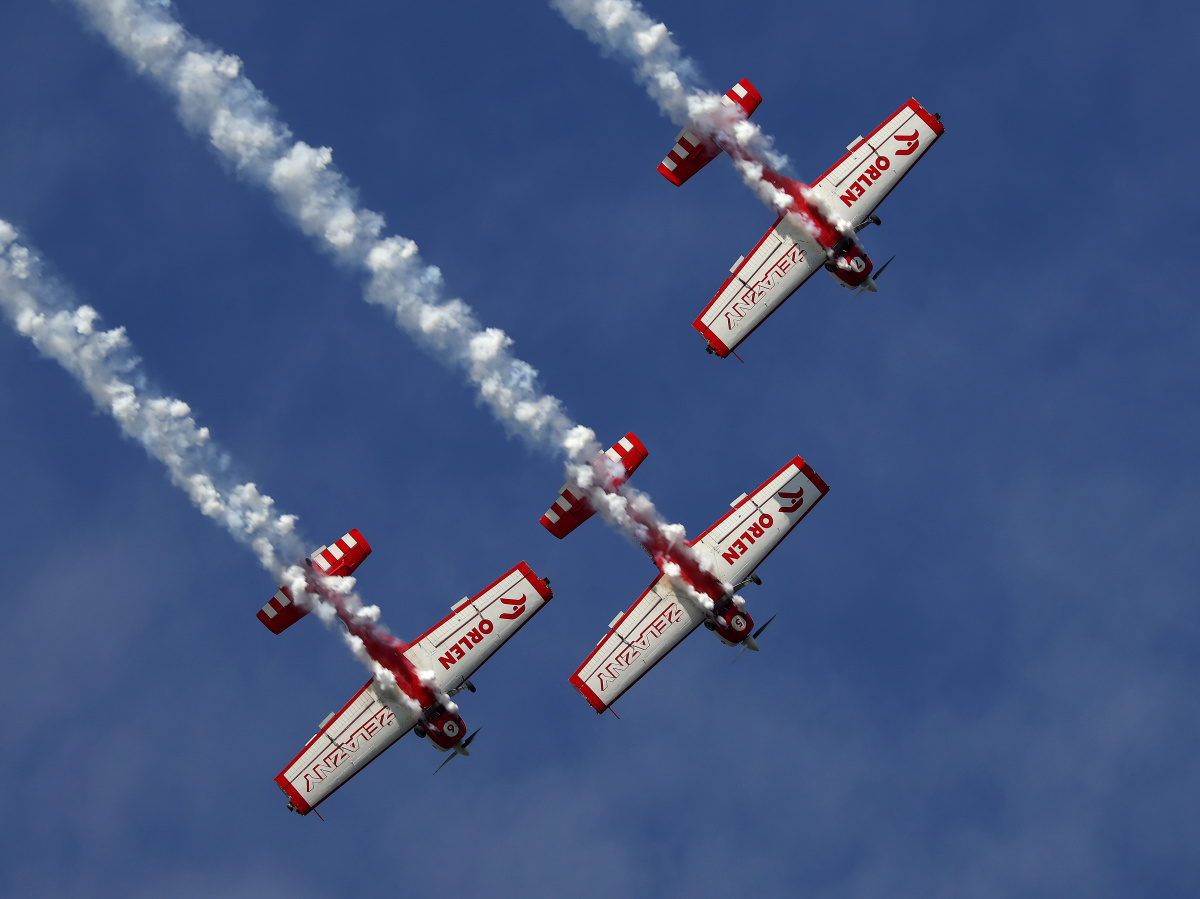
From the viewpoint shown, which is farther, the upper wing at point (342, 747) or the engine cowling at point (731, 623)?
the upper wing at point (342, 747)

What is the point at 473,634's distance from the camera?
79.1 metres

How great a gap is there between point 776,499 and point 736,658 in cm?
698

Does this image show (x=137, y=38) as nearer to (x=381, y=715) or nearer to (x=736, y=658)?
(x=381, y=715)

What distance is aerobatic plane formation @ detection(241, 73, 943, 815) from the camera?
7838 centimetres

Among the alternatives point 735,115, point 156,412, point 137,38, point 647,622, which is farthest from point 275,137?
point 647,622

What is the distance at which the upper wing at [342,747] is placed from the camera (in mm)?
79250

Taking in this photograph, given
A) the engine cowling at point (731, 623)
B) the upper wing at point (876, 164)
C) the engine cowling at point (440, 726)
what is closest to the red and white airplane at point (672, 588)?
the engine cowling at point (731, 623)

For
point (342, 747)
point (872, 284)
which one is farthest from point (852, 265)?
point (342, 747)

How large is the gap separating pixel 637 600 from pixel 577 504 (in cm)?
502

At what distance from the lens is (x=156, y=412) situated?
250 feet

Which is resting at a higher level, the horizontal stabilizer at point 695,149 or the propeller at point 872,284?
the horizontal stabilizer at point 695,149

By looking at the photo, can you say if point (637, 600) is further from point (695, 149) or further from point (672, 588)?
point (695, 149)

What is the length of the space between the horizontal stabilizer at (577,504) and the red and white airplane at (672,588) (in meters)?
0.04

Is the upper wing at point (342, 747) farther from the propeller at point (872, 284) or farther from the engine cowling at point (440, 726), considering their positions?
the propeller at point (872, 284)
